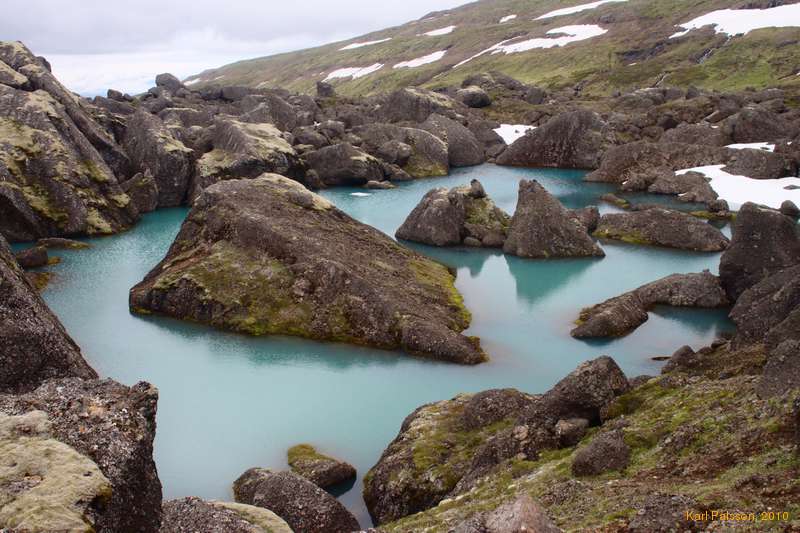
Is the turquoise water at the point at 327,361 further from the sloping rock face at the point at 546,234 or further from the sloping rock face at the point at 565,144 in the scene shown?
the sloping rock face at the point at 565,144

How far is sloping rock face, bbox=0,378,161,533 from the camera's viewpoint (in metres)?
13.2

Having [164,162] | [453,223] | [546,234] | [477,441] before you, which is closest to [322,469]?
[477,441]

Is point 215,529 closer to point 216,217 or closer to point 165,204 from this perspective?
point 216,217

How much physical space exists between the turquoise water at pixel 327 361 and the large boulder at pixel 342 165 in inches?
1442

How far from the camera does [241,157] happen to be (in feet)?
255

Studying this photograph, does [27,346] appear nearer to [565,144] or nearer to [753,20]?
[565,144]

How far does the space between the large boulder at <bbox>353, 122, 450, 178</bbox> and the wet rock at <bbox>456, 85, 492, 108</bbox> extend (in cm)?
4194

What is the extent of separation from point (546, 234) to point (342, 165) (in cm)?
4134

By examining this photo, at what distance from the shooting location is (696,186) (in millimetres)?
74250

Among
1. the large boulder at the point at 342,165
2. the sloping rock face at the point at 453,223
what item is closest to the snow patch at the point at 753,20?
the large boulder at the point at 342,165

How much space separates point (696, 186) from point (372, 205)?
3649cm

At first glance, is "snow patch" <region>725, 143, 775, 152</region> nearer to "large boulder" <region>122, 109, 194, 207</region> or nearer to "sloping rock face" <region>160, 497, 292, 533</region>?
"large boulder" <region>122, 109, 194, 207</region>

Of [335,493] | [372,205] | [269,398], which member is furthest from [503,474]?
[372,205]

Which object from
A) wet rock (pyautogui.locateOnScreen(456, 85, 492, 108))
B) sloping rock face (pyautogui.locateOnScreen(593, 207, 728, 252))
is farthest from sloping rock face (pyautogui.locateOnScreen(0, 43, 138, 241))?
wet rock (pyautogui.locateOnScreen(456, 85, 492, 108))
